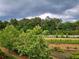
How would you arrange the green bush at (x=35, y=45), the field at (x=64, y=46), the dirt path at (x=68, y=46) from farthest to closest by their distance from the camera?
the dirt path at (x=68, y=46) → the field at (x=64, y=46) → the green bush at (x=35, y=45)

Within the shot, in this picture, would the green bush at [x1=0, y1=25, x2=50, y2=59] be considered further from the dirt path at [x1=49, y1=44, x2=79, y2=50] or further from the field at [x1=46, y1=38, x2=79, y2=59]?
the dirt path at [x1=49, y1=44, x2=79, y2=50]

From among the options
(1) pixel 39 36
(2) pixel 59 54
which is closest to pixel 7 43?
(2) pixel 59 54

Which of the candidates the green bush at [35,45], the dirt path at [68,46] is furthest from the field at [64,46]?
the green bush at [35,45]

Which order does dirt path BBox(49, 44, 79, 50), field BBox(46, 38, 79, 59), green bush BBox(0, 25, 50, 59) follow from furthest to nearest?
dirt path BBox(49, 44, 79, 50), field BBox(46, 38, 79, 59), green bush BBox(0, 25, 50, 59)

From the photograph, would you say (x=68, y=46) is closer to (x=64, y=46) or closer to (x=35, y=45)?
(x=64, y=46)

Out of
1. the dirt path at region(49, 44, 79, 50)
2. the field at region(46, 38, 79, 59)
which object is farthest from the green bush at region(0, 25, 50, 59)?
the dirt path at region(49, 44, 79, 50)

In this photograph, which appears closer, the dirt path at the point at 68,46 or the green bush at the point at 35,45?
the green bush at the point at 35,45

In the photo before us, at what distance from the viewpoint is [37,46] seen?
2936 centimetres

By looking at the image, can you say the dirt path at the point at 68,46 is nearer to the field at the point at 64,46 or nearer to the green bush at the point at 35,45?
the field at the point at 64,46

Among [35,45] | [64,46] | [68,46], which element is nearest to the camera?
[35,45]

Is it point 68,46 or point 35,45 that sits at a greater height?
point 35,45

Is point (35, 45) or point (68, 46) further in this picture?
point (68, 46)

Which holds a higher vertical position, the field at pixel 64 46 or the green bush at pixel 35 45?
the green bush at pixel 35 45

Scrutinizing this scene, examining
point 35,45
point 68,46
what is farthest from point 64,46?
point 35,45
